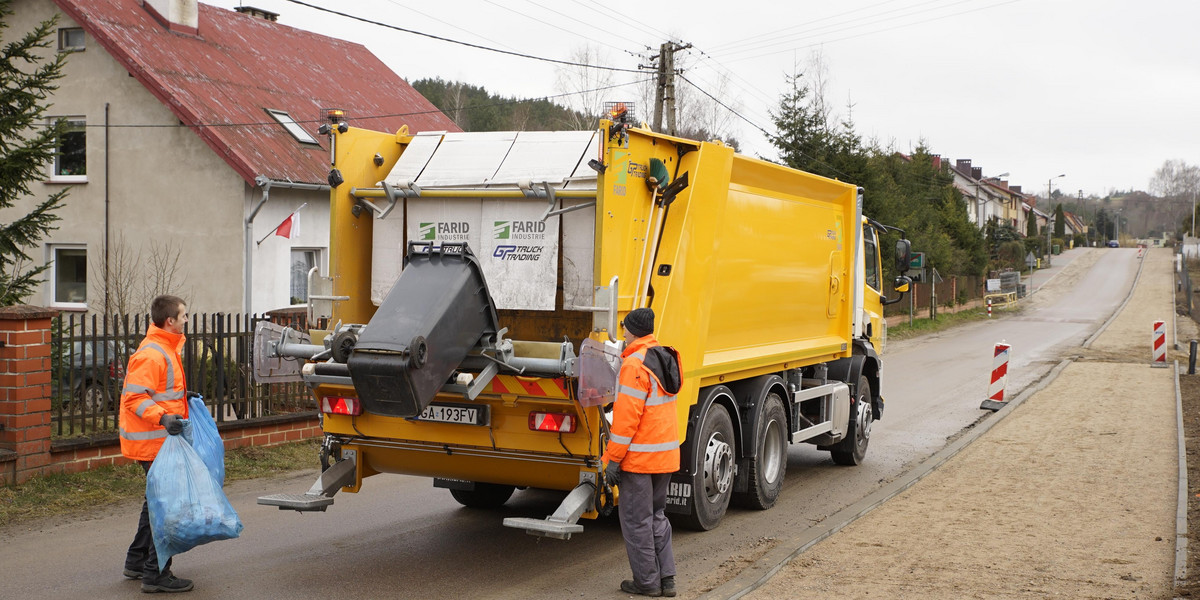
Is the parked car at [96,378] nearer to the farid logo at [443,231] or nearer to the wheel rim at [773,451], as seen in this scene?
the farid logo at [443,231]

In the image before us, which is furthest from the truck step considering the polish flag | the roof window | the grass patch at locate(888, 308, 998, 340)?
the grass patch at locate(888, 308, 998, 340)

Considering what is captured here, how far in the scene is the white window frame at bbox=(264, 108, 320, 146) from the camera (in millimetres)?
20031

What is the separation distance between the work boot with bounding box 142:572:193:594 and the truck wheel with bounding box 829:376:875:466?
6657 millimetres

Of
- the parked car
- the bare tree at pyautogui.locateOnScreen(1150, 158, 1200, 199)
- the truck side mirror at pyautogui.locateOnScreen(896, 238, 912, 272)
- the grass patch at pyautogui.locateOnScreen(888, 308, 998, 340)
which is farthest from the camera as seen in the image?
the bare tree at pyautogui.locateOnScreen(1150, 158, 1200, 199)

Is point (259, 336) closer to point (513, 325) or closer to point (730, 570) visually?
point (513, 325)

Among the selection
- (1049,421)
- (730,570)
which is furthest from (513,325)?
(1049,421)

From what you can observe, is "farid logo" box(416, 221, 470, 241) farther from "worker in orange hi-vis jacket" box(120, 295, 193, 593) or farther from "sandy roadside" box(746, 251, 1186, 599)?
"sandy roadside" box(746, 251, 1186, 599)

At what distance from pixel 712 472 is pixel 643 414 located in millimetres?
1756

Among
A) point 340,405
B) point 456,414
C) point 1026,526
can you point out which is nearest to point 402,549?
point 340,405

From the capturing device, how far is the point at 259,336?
6555 mm

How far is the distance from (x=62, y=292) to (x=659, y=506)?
18057mm

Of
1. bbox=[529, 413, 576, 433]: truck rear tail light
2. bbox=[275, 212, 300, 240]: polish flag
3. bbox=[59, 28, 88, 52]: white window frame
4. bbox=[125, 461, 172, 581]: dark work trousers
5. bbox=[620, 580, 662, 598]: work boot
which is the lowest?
bbox=[620, 580, 662, 598]: work boot

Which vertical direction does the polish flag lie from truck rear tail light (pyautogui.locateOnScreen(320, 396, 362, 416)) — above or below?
above

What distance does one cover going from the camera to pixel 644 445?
586 cm
